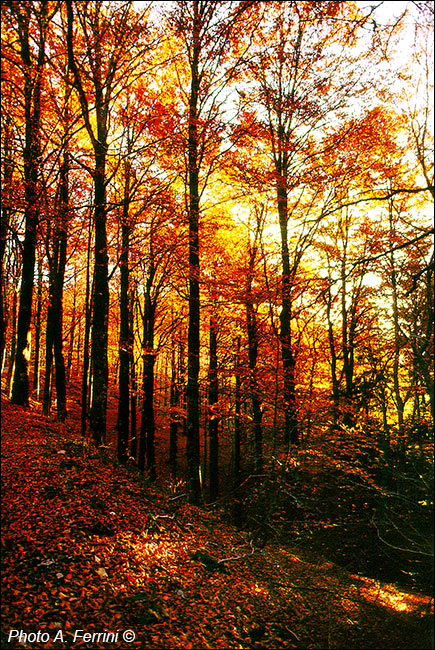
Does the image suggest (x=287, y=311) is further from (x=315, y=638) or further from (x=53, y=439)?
(x=315, y=638)

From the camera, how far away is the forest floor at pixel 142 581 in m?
3.82

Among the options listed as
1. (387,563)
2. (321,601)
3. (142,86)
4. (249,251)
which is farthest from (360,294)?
(321,601)

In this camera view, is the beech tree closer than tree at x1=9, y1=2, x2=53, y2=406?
Yes

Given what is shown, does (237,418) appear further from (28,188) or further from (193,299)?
(28,188)

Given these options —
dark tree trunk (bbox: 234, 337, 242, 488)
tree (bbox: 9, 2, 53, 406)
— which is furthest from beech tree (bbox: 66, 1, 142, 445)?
dark tree trunk (bbox: 234, 337, 242, 488)

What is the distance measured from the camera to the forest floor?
3.82 meters

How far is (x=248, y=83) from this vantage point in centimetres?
1162

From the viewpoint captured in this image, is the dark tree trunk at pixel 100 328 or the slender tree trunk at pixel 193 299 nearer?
the dark tree trunk at pixel 100 328

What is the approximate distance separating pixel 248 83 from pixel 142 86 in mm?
3467

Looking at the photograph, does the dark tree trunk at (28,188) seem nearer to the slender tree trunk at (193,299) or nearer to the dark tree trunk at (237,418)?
the slender tree trunk at (193,299)

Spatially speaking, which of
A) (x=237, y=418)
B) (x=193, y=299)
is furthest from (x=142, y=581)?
(x=237, y=418)

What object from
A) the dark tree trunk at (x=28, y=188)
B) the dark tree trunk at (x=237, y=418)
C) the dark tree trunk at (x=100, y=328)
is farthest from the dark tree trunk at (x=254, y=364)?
the dark tree trunk at (x=28, y=188)

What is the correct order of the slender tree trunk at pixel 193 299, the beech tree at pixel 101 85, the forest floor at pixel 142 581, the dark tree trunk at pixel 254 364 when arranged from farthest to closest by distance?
the dark tree trunk at pixel 254 364
the slender tree trunk at pixel 193 299
the beech tree at pixel 101 85
the forest floor at pixel 142 581

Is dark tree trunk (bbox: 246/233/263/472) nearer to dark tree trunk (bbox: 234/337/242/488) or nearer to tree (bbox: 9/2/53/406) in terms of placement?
dark tree trunk (bbox: 234/337/242/488)
